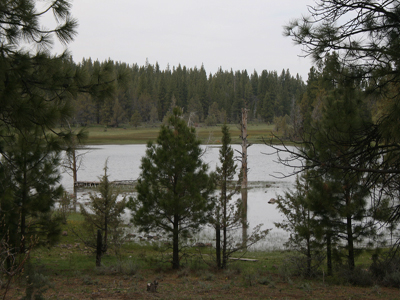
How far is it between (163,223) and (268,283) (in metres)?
4.49

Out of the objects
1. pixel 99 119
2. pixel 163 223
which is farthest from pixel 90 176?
pixel 99 119

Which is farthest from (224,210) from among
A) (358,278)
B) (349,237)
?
(358,278)

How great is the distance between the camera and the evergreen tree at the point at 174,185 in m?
12.2

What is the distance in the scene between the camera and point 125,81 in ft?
22.1

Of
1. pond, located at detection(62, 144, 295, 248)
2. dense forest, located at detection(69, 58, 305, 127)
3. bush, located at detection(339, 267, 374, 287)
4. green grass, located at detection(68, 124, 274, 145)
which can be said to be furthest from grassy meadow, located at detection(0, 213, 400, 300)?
dense forest, located at detection(69, 58, 305, 127)

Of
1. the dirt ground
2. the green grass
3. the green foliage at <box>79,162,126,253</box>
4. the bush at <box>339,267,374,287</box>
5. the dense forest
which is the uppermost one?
the dense forest

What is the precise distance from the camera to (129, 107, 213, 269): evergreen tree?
12188 millimetres

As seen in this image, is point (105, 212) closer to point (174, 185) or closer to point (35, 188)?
point (174, 185)

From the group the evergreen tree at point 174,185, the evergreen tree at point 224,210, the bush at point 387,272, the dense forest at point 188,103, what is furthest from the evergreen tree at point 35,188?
the dense forest at point 188,103

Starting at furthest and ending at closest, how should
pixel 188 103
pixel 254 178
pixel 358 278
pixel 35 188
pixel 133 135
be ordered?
pixel 188 103 < pixel 133 135 < pixel 254 178 < pixel 35 188 < pixel 358 278

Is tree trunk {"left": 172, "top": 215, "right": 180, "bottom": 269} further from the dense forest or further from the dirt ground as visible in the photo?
the dense forest

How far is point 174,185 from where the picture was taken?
12.5 meters

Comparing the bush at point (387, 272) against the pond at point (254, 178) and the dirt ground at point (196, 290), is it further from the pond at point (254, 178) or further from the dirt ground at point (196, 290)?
the pond at point (254, 178)

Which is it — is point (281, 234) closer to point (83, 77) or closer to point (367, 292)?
point (367, 292)
